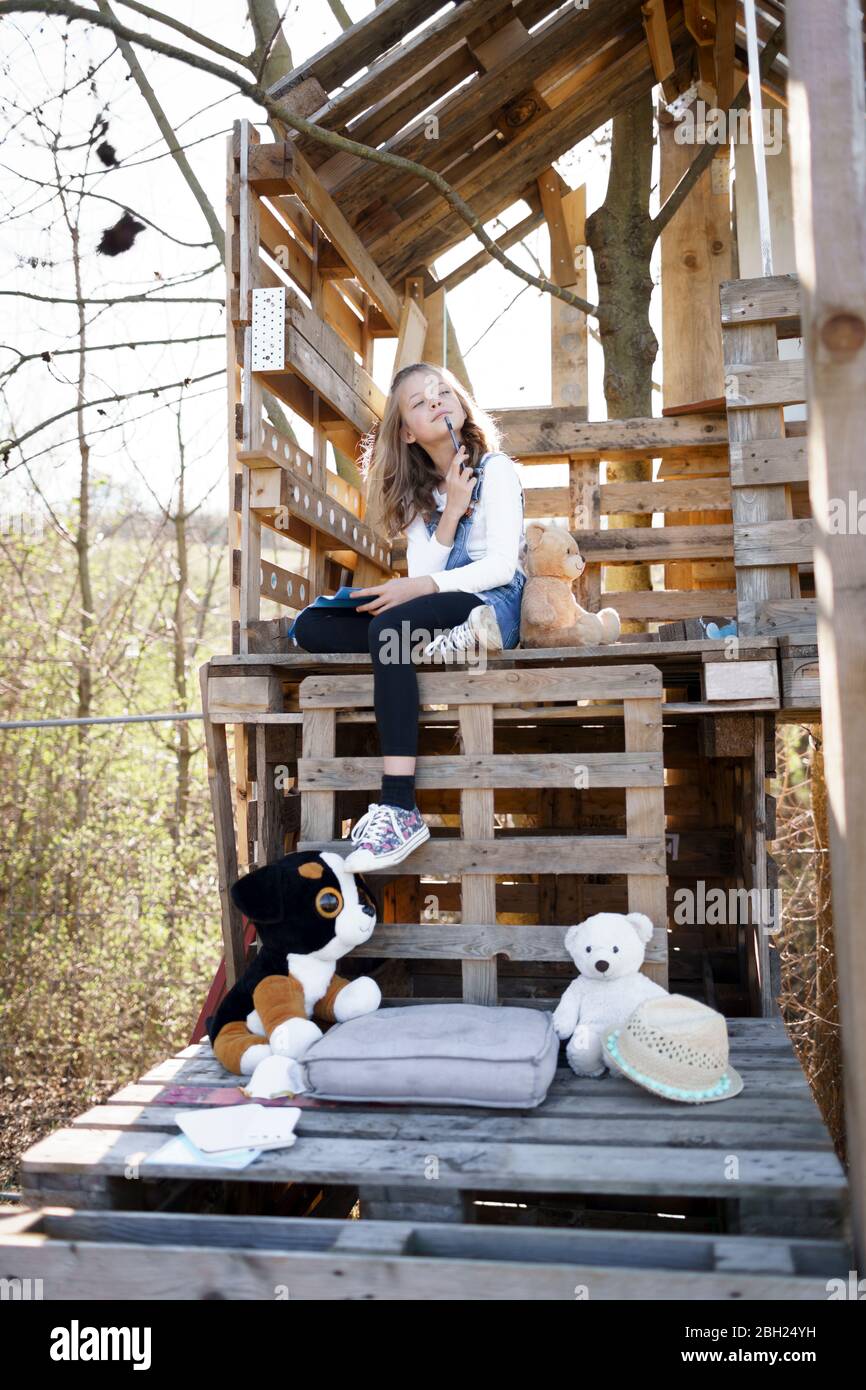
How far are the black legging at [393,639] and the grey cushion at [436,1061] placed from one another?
807 millimetres

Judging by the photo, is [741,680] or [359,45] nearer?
[741,680]

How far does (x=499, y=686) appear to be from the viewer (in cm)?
331

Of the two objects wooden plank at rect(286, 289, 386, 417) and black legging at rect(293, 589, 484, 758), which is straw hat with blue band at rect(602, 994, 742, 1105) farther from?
wooden plank at rect(286, 289, 386, 417)

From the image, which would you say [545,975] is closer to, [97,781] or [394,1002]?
[394,1002]

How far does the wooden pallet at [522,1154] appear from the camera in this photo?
2123mm

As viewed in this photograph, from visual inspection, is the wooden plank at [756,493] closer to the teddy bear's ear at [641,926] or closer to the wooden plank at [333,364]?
the teddy bear's ear at [641,926]

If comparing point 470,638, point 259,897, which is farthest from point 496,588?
point 259,897

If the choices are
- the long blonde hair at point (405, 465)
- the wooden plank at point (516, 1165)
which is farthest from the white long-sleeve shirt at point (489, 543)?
the wooden plank at point (516, 1165)

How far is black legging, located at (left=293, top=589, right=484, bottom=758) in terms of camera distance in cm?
325

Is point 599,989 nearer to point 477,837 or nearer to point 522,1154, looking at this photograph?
point 477,837

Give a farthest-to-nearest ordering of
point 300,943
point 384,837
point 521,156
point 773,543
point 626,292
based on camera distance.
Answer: point 626,292 → point 521,156 → point 773,543 → point 384,837 → point 300,943

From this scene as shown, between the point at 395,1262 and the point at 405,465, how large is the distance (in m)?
2.85

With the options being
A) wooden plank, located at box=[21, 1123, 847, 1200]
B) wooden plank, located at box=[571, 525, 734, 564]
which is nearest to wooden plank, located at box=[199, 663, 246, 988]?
wooden plank, located at box=[21, 1123, 847, 1200]
